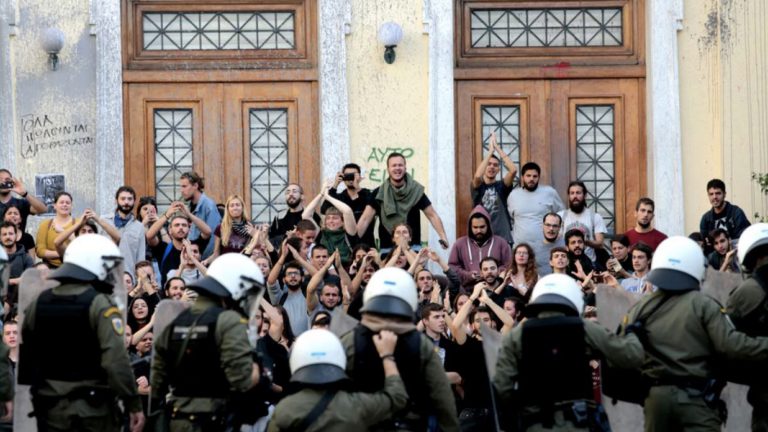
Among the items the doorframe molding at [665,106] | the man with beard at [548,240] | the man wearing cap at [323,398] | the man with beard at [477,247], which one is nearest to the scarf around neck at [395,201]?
the man with beard at [477,247]

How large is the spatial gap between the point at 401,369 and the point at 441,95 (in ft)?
30.9

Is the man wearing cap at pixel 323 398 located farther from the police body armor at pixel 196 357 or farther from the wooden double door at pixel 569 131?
the wooden double door at pixel 569 131

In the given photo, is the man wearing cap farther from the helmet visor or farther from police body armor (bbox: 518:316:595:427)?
the helmet visor

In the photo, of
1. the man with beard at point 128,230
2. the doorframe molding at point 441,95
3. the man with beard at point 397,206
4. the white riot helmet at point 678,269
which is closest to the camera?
the white riot helmet at point 678,269

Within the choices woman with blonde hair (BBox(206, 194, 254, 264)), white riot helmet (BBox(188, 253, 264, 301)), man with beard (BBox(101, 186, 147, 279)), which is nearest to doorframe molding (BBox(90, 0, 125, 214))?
man with beard (BBox(101, 186, 147, 279))

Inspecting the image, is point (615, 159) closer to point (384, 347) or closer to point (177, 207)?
point (177, 207)

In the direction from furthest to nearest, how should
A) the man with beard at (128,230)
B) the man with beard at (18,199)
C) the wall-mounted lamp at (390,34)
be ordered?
the wall-mounted lamp at (390,34) → the man with beard at (18,199) → the man with beard at (128,230)

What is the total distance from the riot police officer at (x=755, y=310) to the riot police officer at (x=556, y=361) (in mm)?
1193

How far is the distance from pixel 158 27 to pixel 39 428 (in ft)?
31.6

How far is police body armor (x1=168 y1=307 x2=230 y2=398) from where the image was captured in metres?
12.3

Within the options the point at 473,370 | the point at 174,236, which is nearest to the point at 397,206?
the point at 174,236

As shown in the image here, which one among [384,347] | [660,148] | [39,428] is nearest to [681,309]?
[384,347]

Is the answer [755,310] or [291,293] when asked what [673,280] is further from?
[291,293]

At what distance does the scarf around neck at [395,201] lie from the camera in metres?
19.3
